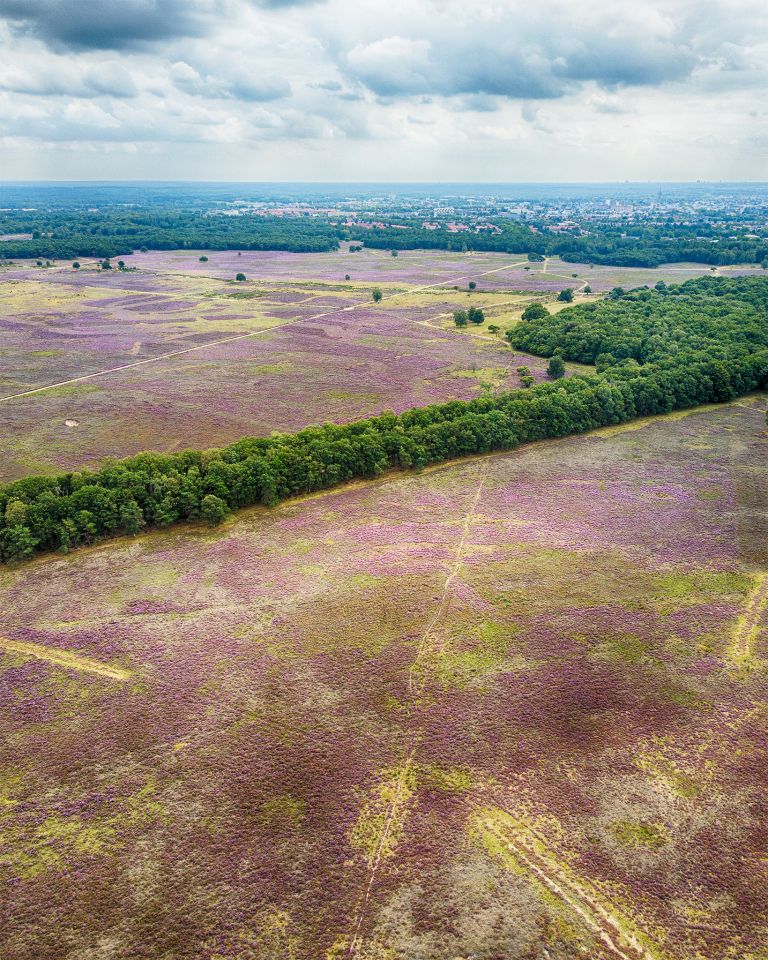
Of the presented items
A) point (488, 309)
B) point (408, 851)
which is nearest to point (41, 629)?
point (408, 851)

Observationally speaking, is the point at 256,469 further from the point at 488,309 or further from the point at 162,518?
the point at 488,309

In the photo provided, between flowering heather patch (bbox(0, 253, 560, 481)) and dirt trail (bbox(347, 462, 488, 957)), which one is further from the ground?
flowering heather patch (bbox(0, 253, 560, 481))

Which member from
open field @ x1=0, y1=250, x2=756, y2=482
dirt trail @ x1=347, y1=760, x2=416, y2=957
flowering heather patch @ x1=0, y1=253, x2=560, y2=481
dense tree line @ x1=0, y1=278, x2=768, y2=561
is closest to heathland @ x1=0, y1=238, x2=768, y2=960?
dirt trail @ x1=347, y1=760, x2=416, y2=957

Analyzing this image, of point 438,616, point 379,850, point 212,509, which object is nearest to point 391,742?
point 379,850

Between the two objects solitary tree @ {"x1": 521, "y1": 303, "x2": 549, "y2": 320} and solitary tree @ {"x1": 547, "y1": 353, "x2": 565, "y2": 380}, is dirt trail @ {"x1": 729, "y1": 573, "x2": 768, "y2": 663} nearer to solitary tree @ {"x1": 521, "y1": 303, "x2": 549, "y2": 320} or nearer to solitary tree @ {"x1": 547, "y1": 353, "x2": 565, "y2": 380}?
solitary tree @ {"x1": 547, "y1": 353, "x2": 565, "y2": 380}

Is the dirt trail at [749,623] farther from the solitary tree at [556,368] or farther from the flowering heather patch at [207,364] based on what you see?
the solitary tree at [556,368]

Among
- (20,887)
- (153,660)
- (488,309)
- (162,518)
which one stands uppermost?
(488,309)

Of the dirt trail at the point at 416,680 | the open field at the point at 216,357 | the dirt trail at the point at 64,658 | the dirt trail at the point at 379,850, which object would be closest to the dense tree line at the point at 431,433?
the dirt trail at the point at 64,658
